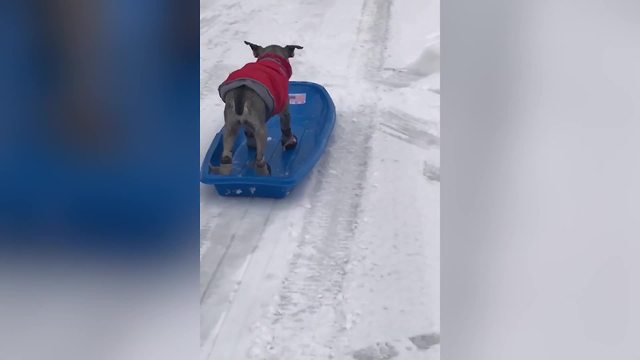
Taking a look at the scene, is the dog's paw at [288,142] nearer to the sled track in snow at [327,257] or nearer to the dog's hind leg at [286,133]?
the dog's hind leg at [286,133]

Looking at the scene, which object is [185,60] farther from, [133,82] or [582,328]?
[582,328]

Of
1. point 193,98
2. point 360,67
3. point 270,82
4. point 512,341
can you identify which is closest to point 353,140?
point 270,82

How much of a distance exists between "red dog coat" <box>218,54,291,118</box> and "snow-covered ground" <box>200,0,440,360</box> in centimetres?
26

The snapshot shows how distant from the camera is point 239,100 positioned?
178 cm

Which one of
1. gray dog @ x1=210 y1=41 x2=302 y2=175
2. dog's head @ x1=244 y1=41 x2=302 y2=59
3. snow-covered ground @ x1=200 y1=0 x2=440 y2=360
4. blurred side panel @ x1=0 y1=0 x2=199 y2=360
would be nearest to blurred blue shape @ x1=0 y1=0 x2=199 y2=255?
blurred side panel @ x1=0 y1=0 x2=199 y2=360

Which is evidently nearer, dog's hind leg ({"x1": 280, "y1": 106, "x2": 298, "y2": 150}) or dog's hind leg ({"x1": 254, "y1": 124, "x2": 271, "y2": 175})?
dog's hind leg ({"x1": 254, "y1": 124, "x2": 271, "y2": 175})

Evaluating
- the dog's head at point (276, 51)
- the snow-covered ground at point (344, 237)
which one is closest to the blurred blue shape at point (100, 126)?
the snow-covered ground at point (344, 237)

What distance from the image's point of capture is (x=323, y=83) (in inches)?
107

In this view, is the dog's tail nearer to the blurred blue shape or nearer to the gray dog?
the gray dog

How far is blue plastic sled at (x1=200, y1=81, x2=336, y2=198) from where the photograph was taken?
1802 mm

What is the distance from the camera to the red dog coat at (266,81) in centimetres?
178

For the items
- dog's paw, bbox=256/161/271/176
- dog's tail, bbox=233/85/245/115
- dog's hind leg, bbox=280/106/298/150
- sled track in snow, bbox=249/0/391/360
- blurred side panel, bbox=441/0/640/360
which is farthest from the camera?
dog's hind leg, bbox=280/106/298/150

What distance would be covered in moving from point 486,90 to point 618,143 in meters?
0.13

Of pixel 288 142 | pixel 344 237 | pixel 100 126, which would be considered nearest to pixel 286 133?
pixel 288 142
